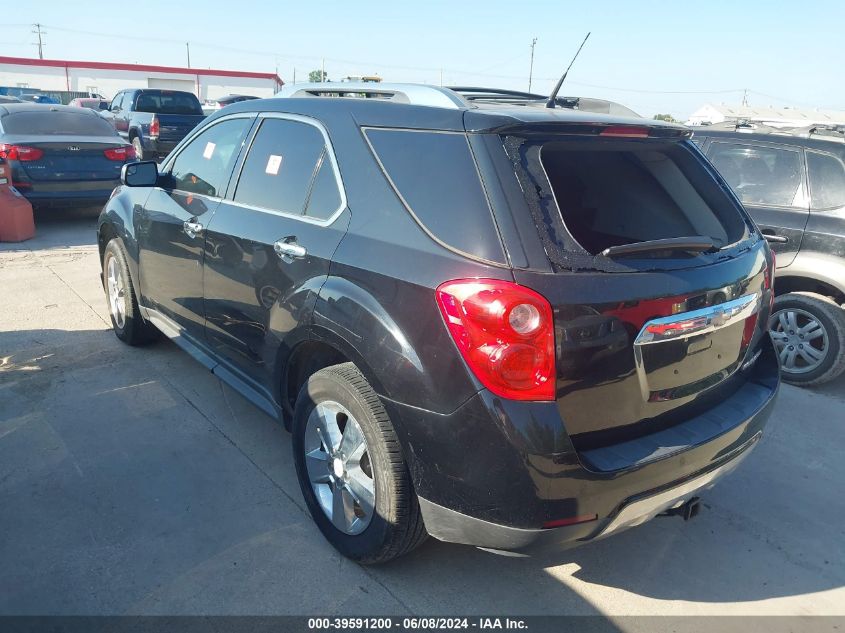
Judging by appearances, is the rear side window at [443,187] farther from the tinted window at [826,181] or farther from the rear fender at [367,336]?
the tinted window at [826,181]

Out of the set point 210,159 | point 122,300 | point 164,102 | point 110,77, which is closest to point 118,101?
point 164,102

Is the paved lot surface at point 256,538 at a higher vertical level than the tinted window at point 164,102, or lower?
lower

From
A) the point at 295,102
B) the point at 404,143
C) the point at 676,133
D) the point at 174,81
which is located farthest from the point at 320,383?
the point at 174,81

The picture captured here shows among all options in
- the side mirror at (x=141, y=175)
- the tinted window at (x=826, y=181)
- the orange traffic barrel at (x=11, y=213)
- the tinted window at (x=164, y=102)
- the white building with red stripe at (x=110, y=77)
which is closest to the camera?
the side mirror at (x=141, y=175)

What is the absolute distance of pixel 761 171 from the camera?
5.23 m

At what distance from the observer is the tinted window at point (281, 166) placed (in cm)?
295

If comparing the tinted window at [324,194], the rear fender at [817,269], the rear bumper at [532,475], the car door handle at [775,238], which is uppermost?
the tinted window at [324,194]

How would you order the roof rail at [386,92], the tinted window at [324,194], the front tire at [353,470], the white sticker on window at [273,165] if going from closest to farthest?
the front tire at [353,470] → the roof rail at [386,92] → the tinted window at [324,194] → the white sticker on window at [273,165]

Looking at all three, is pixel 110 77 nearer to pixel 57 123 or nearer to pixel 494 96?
pixel 57 123

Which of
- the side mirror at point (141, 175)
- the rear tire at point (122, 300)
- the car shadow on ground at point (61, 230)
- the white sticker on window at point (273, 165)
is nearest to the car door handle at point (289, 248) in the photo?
the white sticker on window at point (273, 165)

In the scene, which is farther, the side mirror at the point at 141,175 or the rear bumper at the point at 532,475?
the side mirror at the point at 141,175

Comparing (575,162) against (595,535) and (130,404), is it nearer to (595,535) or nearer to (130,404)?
(595,535)

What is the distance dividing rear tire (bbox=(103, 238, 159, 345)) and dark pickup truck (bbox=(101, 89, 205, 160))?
1093 cm

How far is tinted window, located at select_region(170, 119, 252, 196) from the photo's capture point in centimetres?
358
